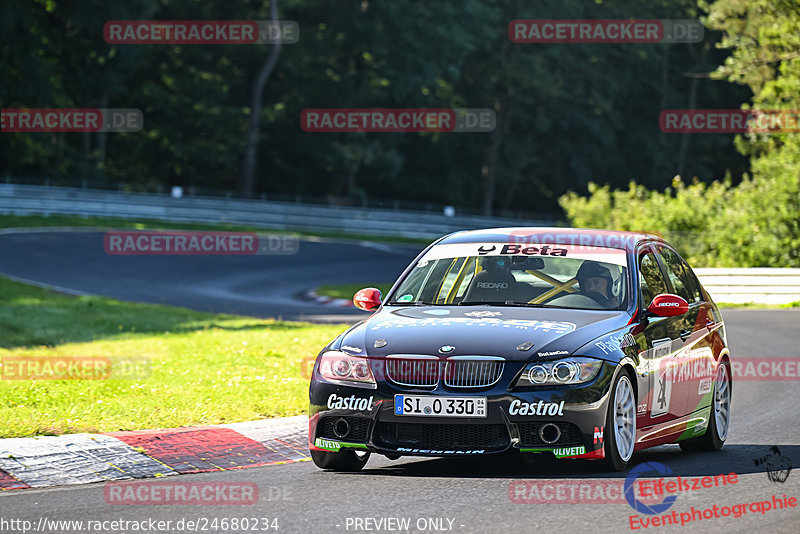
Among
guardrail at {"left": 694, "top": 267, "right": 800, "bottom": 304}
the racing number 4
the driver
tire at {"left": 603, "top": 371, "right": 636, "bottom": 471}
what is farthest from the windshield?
guardrail at {"left": 694, "top": 267, "right": 800, "bottom": 304}

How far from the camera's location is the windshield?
8.51 m

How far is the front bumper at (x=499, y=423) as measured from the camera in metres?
7.30

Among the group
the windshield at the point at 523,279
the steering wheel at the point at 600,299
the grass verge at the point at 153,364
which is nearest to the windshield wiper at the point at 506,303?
the windshield at the point at 523,279

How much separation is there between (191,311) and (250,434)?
15.7 meters

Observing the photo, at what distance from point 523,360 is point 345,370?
1.13 m

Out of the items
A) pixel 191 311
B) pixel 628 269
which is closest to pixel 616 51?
pixel 191 311

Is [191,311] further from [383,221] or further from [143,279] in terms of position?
[383,221]

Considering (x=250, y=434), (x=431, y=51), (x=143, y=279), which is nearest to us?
(x=250, y=434)

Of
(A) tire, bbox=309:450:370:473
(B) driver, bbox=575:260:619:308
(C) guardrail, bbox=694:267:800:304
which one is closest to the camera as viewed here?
(A) tire, bbox=309:450:370:473

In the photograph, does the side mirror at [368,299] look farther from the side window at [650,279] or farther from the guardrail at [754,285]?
the guardrail at [754,285]

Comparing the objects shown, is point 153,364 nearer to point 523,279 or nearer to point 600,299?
A: point 523,279

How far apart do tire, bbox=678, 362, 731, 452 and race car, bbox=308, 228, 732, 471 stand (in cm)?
2

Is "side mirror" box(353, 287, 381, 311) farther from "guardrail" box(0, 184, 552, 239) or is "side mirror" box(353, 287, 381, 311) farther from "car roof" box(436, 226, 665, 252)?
"guardrail" box(0, 184, 552, 239)

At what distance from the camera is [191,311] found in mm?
24578
